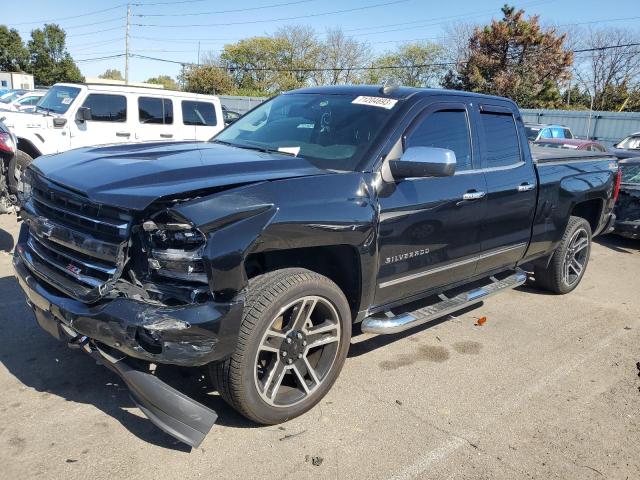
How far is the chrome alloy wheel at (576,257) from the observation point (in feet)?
19.6

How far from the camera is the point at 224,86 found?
49000 millimetres

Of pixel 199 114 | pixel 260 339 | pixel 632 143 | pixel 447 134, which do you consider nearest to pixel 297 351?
pixel 260 339

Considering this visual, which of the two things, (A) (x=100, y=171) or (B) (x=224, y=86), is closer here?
(A) (x=100, y=171)

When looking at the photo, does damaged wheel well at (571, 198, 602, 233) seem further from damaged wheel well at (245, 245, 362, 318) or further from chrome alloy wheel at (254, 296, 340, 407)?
chrome alloy wheel at (254, 296, 340, 407)

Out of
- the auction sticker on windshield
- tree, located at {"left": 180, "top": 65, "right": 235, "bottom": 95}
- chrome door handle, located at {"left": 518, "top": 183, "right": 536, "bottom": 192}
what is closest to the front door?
the auction sticker on windshield

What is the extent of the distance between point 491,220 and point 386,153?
133 cm

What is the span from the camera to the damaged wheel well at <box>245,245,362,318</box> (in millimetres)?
3178

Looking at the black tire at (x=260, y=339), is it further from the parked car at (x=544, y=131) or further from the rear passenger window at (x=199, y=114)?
Result: the parked car at (x=544, y=131)

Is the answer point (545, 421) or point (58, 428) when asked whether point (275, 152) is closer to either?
point (58, 428)

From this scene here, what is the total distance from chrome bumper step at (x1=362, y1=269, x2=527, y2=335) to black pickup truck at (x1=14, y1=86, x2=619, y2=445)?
2 centimetres

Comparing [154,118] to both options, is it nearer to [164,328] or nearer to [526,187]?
[526,187]

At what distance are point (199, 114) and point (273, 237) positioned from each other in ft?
28.6

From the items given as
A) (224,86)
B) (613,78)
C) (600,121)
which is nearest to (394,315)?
(600,121)

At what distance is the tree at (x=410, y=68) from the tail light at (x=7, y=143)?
2146 inches
